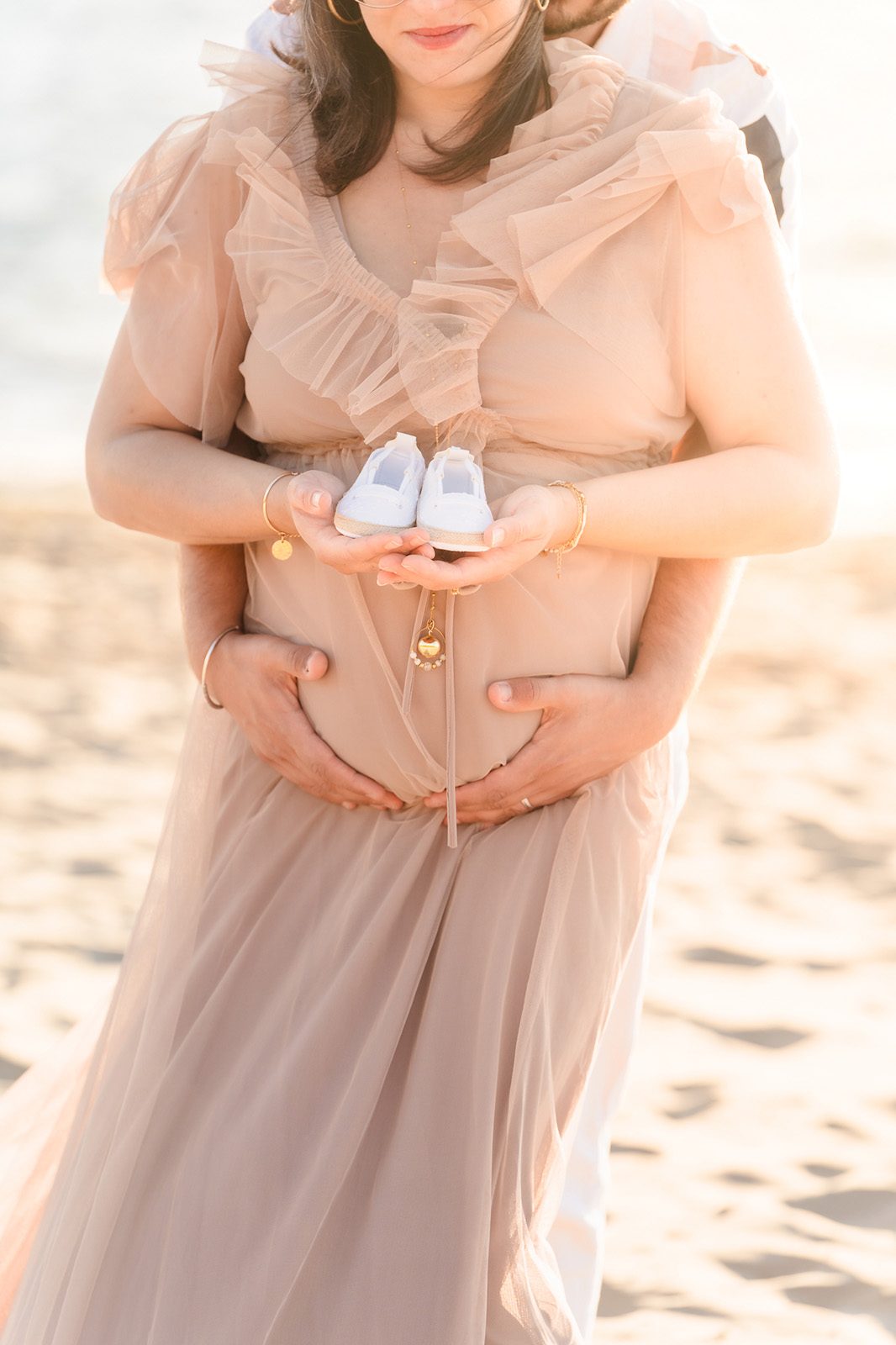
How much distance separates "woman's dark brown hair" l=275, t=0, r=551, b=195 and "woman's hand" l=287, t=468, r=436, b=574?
0.45 m

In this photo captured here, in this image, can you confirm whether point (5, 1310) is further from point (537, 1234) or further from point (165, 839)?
point (537, 1234)

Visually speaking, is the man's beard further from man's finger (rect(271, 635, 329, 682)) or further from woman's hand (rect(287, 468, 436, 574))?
man's finger (rect(271, 635, 329, 682))

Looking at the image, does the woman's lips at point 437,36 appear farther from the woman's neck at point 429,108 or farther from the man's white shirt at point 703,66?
the man's white shirt at point 703,66

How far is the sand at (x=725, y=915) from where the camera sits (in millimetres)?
3336

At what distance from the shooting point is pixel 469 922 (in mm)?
2070

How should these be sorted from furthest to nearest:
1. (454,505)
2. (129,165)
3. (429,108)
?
(129,165) < (429,108) < (454,505)

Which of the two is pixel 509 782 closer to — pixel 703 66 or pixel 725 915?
pixel 703 66

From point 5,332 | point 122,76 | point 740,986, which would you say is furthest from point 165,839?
point 122,76

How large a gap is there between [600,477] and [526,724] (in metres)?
0.33

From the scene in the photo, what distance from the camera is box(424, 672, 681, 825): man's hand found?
2086mm

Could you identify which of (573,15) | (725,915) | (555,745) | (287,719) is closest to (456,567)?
(555,745)

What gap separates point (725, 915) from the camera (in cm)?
482

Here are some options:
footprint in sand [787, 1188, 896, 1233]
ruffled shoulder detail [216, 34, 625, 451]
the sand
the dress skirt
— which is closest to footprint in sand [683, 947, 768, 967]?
the sand

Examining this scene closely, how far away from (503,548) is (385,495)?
0.49 feet
